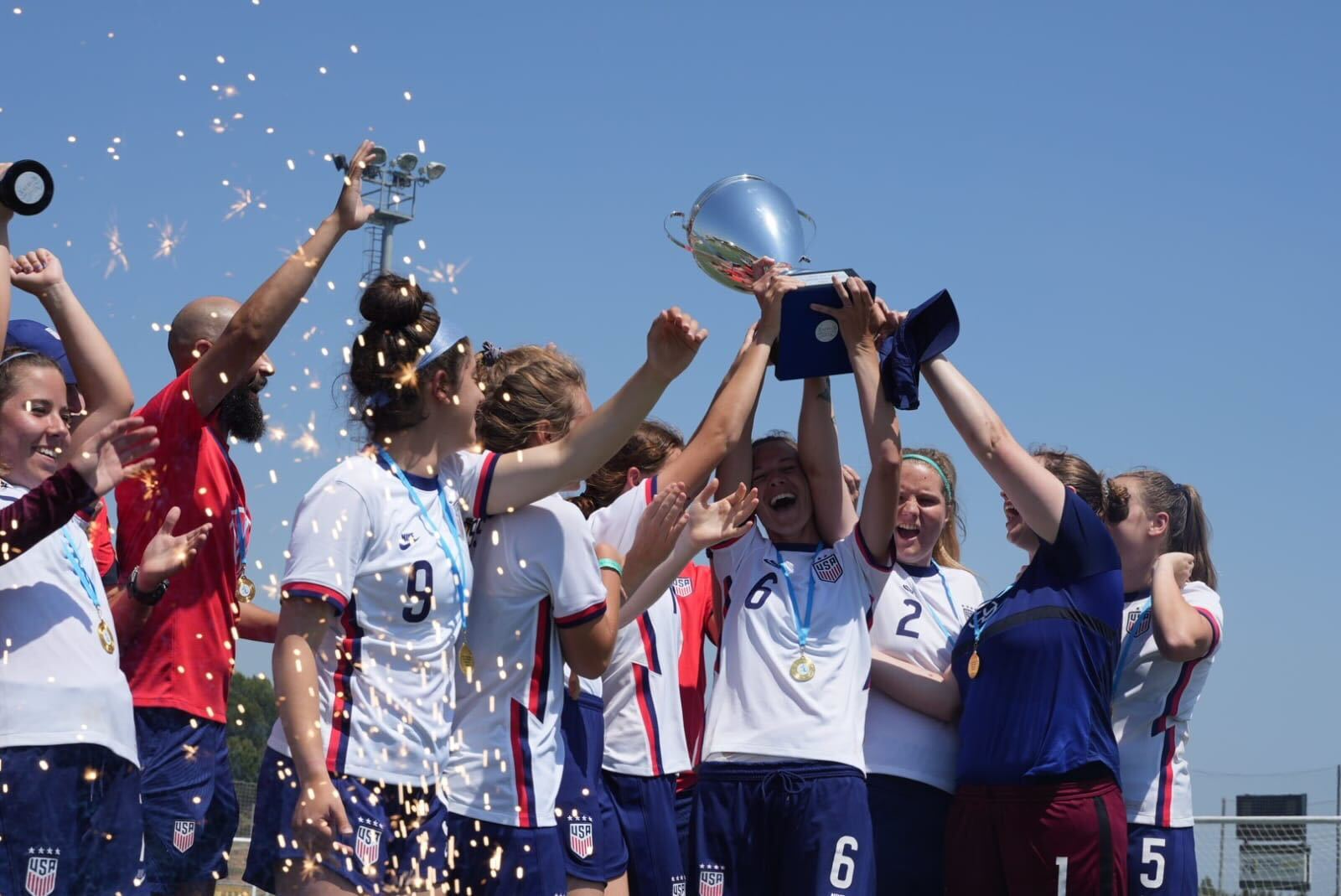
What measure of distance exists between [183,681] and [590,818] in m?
1.50

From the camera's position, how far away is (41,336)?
5625 mm

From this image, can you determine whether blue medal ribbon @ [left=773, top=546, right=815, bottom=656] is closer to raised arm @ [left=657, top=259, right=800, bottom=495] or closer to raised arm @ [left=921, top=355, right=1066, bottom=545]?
raised arm @ [left=657, top=259, right=800, bottom=495]

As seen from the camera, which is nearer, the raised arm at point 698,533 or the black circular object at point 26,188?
the black circular object at point 26,188

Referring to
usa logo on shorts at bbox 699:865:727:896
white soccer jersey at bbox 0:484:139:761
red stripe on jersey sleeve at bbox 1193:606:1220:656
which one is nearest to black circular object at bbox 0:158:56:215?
white soccer jersey at bbox 0:484:139:761

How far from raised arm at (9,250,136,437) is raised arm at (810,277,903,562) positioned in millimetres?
2644

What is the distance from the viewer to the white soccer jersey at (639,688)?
5827 millimetres

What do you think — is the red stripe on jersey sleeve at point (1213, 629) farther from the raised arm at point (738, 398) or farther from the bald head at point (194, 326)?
the bald head at point (194, 326)

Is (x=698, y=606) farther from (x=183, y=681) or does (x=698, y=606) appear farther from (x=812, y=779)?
(x=183, y=681)

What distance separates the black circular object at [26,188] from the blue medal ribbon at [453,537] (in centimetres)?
126

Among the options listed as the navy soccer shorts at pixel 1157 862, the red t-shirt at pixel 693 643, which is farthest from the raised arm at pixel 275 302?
the navy soccer shorts at pixel 1157 862

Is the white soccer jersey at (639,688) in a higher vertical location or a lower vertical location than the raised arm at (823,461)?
lower

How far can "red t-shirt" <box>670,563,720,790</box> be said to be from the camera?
21.8 ft

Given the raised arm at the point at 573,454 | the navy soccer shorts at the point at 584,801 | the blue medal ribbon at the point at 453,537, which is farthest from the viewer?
the navy soccer shorts at the point at 584,801


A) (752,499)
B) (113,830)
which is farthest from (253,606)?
(752,499)
